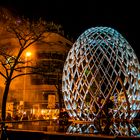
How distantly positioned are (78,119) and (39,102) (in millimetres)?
27246

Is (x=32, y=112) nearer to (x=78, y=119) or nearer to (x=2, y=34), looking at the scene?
(x=2, y=34)

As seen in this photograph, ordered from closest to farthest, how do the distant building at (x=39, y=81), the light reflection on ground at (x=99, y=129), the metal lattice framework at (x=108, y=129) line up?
the metal lattice framework at (x=108, y=129), the light reflection on ground at (x=99, y=129), the distant building at (x=39, y=81)

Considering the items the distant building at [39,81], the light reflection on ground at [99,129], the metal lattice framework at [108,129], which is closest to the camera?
the metal lattice framework at [108,129]

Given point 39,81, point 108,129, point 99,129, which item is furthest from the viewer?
point 39,81

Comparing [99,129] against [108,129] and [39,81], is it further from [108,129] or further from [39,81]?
[39,81]

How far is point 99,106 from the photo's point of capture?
14781 mm

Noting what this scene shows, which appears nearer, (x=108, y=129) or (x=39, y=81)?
(x=108, y=129)

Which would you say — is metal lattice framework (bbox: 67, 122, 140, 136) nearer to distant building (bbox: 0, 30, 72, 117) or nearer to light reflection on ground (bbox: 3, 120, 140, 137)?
light reflection on ground (bbox: 3, 120, 140, 137)

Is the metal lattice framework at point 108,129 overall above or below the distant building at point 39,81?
below

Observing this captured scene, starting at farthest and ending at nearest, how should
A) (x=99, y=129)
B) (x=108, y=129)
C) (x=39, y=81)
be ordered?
(x=39, y=81) < (x=108, y=129) < (x=99, y=129)

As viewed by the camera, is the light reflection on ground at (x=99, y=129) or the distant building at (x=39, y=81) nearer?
the light reflection on ground at (x=99, y=129)

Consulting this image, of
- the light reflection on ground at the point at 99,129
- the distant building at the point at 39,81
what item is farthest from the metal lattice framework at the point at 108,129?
the distant building at the point at 39,81

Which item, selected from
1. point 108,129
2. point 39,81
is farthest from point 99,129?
point 39,81

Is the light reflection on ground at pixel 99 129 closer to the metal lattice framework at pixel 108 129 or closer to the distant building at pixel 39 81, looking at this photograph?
the metal lattice framework at pixel 108 129
